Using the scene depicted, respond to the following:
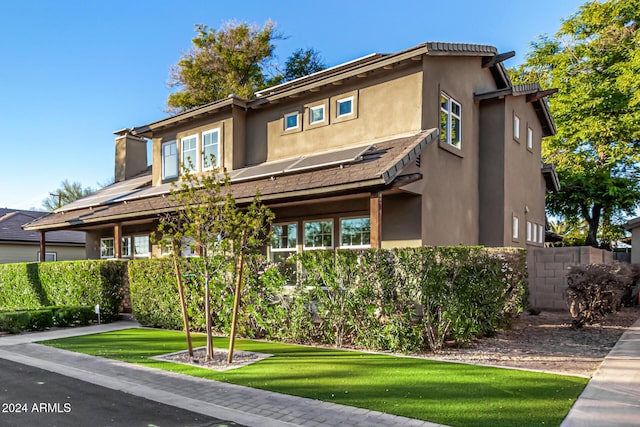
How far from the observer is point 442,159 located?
13.0m

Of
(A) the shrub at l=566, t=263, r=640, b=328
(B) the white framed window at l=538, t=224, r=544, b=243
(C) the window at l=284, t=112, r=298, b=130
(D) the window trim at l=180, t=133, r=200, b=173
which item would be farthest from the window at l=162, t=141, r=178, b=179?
(B) the white framed window at l=538, t=224, r=544, b=243

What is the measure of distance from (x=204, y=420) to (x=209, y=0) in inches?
788

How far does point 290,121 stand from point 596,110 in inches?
807

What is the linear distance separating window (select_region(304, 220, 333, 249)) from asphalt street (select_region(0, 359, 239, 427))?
8.34m

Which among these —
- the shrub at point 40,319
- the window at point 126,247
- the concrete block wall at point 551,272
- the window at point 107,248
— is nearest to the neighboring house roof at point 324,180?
the window at point 126,247

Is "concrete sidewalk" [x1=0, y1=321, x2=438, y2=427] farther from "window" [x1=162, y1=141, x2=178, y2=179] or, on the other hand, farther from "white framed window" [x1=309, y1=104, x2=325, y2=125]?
"window" [x1=162, y1=141, x2=178, y2=179]

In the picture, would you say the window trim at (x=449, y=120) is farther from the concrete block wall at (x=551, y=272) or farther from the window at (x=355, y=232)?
the concrete block wall at (x=551, y=272)

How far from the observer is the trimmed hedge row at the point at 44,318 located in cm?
1205

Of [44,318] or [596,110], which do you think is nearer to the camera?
[44,318]

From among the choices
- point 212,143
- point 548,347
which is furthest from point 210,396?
point 212,143

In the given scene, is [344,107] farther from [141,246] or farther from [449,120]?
[141,246]

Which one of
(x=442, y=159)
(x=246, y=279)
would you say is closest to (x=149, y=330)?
(x=246, y=279)

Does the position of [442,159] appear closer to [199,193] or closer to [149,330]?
[199,193]

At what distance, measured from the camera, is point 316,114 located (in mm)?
15094
